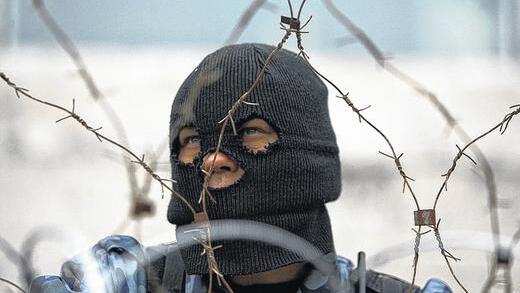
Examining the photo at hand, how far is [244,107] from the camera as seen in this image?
1771 millimetres

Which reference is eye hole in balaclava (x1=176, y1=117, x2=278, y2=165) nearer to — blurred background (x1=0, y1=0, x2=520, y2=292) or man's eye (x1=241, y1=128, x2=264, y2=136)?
man's eye (x1=241, y1=128, x2=264, y2=136)

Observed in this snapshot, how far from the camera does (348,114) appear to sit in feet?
10.7

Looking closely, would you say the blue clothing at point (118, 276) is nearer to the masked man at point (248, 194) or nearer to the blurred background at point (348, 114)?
the masked man at point (248, 194)

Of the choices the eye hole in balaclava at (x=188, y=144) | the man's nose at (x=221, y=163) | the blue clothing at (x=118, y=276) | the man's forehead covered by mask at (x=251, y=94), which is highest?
the man's forehead covered by mask at (x=251, y=94)

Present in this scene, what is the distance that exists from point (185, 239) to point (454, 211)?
1568 mm

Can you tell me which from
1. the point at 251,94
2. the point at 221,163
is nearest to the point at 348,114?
the point at 251,94

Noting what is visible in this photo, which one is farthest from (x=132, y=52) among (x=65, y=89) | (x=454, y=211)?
(x=454, y=211)

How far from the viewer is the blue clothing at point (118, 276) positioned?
1723 millimetres

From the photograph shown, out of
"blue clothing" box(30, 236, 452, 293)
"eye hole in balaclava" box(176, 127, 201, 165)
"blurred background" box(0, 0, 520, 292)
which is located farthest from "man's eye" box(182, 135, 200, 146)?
"blurred background" box(0, 0, 520, 292)

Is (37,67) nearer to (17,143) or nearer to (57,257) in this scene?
(17,143)

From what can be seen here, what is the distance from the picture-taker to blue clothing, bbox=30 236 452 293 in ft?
5.65

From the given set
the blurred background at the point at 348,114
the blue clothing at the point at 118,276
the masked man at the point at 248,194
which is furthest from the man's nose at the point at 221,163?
the blurred background at the point at 348,114

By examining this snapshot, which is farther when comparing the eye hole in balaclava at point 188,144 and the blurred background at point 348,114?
the blurred background at point 348,114

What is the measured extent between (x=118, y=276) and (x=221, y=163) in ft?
0.90
